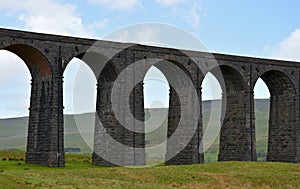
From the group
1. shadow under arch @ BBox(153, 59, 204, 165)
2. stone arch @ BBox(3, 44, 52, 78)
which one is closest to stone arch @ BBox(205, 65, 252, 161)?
shadow under arch @ BBox(153, 59, 204, 165)

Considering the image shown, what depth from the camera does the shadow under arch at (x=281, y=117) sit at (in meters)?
65.9

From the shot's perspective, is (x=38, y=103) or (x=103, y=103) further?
(x=103, y=103)

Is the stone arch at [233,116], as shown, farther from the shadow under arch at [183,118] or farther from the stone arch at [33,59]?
the stone arch at [33,59]

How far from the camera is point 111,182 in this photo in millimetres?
35312

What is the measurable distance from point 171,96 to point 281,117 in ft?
50.3

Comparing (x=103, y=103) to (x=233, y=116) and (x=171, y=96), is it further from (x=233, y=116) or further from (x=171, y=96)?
(x=233, y=116)

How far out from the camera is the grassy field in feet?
113

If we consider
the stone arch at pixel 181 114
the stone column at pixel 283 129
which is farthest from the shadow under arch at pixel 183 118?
the stone column at pixel 283 129

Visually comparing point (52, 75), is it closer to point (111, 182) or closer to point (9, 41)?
point (9, 41)

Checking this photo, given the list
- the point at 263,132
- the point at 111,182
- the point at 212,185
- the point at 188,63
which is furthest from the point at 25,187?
the point at 263,132

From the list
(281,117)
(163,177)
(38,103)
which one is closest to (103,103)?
(38,103)

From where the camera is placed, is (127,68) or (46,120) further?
(127,68)

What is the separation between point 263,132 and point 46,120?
512 ft

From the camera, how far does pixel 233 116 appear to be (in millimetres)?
62562
